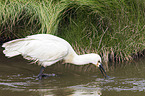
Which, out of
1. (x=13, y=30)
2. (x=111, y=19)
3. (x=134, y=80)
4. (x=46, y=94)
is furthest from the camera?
(x=13, y=30)

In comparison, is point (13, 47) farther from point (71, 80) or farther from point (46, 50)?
point (71, 80)

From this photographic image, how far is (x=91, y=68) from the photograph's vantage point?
22.6ft

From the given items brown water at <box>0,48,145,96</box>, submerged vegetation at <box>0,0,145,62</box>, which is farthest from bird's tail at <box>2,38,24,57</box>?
submerged vegetation at <box>0,0,145,62</box>

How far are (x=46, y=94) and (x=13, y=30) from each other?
185 inches

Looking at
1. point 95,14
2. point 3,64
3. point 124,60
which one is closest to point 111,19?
point 95,14

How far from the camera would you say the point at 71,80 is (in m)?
5.61

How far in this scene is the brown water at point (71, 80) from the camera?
467cm

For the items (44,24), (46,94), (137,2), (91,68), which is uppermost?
(137,2)

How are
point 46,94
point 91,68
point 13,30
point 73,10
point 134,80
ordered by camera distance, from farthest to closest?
point 13,30, point 73,10, point 91,68, point 134,80, point 46,94

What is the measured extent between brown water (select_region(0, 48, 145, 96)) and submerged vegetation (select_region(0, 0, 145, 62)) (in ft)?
1.58

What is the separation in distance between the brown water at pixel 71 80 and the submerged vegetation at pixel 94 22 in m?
0.48

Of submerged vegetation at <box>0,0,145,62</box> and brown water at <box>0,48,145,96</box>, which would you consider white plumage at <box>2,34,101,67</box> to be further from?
submerged vegetation at <box>0,0,145,62</box>

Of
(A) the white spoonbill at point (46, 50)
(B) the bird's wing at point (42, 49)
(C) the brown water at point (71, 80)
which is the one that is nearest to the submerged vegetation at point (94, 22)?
(C) the brown water at point (71, 80)

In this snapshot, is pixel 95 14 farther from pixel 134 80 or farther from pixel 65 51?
pixel 134 80
